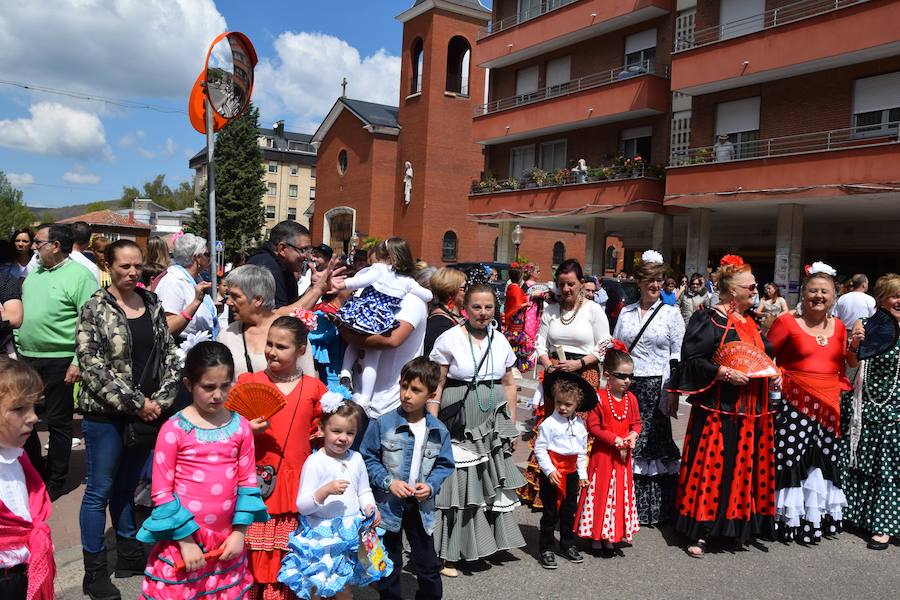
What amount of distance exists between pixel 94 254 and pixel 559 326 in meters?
6.70

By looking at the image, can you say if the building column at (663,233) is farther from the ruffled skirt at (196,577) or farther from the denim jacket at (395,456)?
the ruffled skirt at (196,577)

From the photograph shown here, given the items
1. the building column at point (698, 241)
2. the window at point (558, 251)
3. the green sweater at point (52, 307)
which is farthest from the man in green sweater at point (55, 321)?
the window at point (558, 251)

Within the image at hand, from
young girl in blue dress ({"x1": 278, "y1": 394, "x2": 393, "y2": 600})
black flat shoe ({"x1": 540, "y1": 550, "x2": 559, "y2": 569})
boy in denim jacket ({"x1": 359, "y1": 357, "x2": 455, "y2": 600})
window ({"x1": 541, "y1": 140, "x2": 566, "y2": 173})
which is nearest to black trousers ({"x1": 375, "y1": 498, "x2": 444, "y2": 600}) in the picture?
boy in denim jacket ({"x1": 359, "y1": 357, "x2": 455, "y2": 600})

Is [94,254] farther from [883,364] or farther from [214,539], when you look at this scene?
[883,364]

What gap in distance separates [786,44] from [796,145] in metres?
2.81

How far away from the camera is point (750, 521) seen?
215 inches

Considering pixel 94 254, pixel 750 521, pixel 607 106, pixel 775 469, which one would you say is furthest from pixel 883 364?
pixel 607 106

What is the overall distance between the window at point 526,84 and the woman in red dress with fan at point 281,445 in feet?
89.5

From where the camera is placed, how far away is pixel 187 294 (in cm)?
540

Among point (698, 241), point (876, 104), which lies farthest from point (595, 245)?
point (876, 104)

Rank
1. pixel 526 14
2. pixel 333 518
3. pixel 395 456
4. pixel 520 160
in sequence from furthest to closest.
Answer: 1. pixel 520 160
2. pixel 526 14
3. pixel 395 456
4. pixel 333 518

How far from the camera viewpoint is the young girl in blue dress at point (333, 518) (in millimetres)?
3465

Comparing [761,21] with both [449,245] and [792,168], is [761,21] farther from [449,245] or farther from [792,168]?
[449,245]

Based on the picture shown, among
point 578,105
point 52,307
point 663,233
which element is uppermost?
point 578,105
